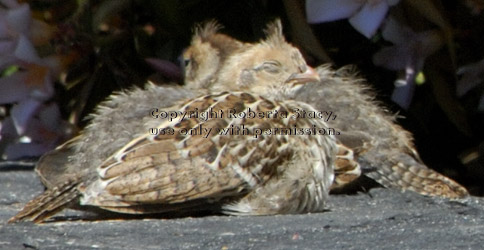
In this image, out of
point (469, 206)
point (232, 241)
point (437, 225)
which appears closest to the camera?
point (232, 241)

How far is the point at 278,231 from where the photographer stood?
10.4ft

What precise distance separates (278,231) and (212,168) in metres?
0.42

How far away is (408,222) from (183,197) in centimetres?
67

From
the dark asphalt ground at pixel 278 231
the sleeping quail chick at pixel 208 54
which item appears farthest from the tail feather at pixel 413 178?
Result: the sleeping quail chick at pixel 208 54

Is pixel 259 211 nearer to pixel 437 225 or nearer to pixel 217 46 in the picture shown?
pixel 437 225

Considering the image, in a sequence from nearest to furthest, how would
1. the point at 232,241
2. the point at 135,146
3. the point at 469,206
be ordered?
the point at 232,241
the point at 135,146
the point at 469,206

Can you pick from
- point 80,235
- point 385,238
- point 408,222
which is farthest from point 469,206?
point 80,235

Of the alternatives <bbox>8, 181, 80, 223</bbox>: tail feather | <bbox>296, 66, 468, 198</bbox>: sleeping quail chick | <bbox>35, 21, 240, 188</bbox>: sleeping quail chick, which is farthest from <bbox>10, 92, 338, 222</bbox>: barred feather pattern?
<bbox>296, 66, 468, 198</bbox>: sleeping quail chick

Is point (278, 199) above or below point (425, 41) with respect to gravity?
below

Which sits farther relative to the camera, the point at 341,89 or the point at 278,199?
the point at 341,89

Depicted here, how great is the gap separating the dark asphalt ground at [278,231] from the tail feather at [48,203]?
48mm

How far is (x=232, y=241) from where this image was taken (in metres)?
3.00

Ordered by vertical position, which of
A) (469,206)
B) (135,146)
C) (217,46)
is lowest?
(469,206)

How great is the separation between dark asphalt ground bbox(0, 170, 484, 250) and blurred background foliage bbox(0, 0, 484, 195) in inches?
34.4
